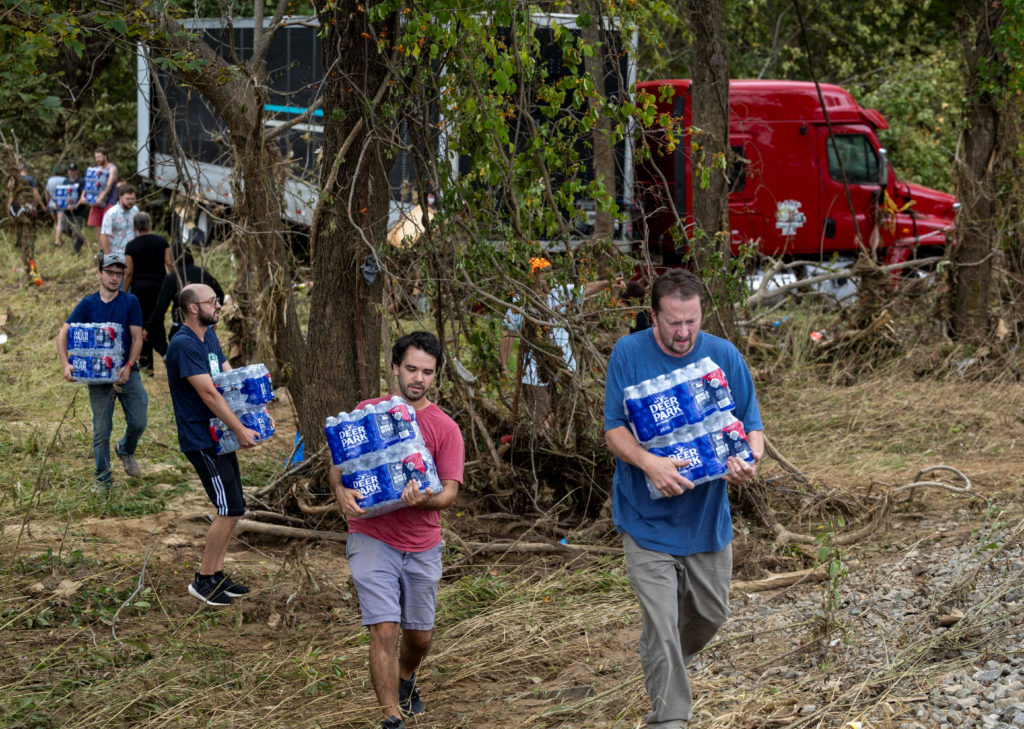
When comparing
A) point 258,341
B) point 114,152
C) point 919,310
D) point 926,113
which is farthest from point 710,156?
point 114,152

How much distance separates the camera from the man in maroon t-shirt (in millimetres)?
4348

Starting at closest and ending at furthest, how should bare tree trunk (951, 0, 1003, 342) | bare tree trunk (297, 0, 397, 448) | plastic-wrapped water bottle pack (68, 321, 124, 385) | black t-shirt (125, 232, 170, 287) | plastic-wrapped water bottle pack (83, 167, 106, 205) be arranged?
bare tree trunk (297, 0, 397, 448) → plastic-wrapped water bottle pack (68, 321, 124, 385) → black t-shirt (125, 232, 170, 287) → bare tree trunk (951, 0, 1003, 342) → plastic-wrapped water bottle pack (83, 167, 106, 205)

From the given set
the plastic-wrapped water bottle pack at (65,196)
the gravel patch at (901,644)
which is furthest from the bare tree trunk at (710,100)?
the plastic-wrapped water bottle pack at (65,196)

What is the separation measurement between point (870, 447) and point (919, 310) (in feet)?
10.2

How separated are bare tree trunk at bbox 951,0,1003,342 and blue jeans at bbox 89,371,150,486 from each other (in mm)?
7920

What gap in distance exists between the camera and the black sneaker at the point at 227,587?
614 centimetres

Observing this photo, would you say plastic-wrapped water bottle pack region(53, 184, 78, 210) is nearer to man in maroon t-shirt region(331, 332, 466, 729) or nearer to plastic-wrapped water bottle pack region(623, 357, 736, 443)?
man in maroon t-shirt region(331, 332, 466, 729)

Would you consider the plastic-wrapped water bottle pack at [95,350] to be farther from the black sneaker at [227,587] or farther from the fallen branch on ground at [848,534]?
the fallen branch on ground at [848,534]

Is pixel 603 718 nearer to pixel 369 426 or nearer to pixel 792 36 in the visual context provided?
pixel 369 426

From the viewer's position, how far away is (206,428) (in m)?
6.17

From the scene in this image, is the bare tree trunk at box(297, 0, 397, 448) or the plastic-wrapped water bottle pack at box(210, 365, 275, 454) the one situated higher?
the bare tree trunk at box(297, 0, 397, 448)

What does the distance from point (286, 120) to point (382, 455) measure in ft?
23.4

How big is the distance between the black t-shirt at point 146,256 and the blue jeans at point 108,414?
2200mm

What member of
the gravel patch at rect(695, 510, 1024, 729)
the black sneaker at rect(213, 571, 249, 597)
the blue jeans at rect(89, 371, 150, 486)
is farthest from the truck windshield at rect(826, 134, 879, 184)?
the black sneaker at rect(213, 571, 249, 597)
